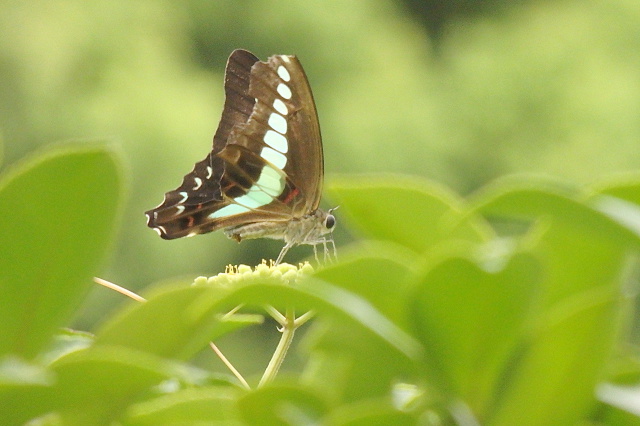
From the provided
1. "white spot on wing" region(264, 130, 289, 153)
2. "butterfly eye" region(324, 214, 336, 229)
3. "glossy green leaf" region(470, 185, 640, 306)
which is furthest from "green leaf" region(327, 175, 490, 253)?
"butterfly eye" region(324, 214, 336, 229)

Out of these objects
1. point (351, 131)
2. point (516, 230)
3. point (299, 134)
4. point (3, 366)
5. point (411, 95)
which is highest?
point (411, 95)

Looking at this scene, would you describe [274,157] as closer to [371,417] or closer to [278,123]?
[278,123]

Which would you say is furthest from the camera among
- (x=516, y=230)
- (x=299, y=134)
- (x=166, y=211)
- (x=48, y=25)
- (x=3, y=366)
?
(x=48, y=25)

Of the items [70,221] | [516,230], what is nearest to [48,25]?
[516,230]

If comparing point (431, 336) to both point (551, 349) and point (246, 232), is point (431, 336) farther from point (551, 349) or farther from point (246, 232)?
point (246, 232)

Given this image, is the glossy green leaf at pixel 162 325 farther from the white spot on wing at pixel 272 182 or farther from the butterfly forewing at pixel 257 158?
the white spot on wing at pixel 272 182
